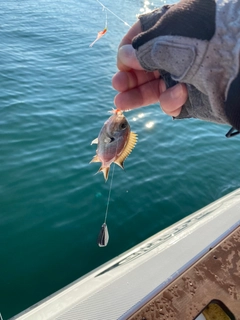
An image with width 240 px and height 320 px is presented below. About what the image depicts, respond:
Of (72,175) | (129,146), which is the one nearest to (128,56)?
(129,146)

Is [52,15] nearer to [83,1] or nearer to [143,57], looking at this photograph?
[83,1]

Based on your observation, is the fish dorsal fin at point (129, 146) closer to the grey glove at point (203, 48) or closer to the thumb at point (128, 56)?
the thumb at point (128, 56)

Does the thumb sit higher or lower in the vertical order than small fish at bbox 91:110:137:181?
higher

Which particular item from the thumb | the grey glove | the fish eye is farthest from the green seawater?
the grey glove

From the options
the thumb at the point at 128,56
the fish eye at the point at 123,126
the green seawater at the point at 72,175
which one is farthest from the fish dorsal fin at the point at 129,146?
the green seawater at the point at 72,175

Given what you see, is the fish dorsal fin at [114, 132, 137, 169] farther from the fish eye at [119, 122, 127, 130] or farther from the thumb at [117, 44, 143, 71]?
the thumb at [117, 44, 143, 71]

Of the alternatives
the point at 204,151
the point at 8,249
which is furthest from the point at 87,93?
the point at 8,249
